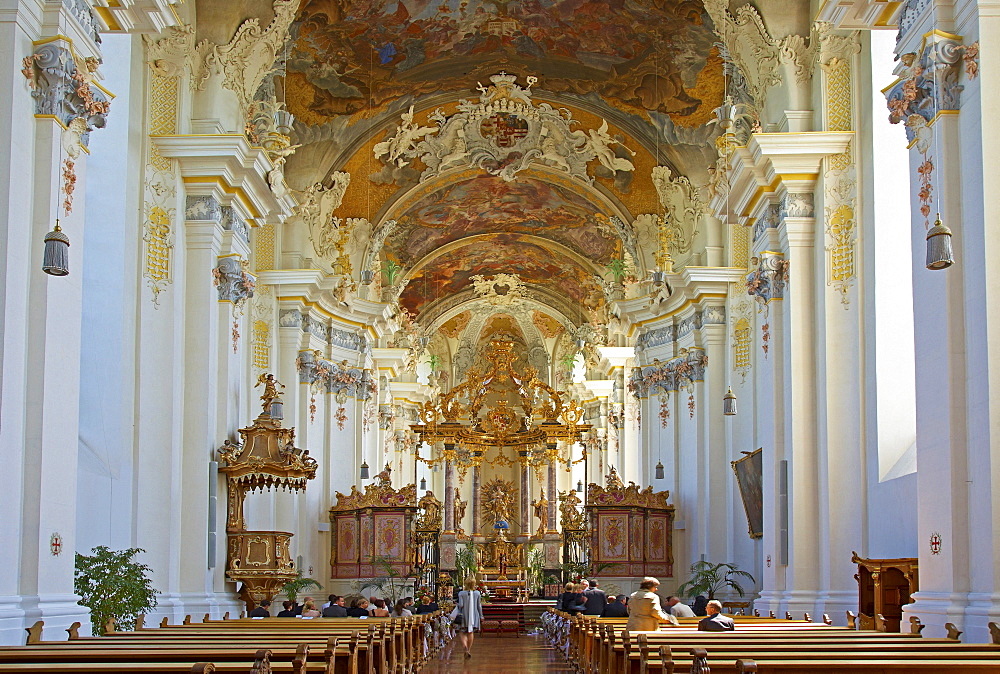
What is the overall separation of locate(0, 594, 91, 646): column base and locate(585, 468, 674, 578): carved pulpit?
18.0 meters

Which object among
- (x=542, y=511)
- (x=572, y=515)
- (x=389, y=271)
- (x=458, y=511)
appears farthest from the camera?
(x=458, y=511)

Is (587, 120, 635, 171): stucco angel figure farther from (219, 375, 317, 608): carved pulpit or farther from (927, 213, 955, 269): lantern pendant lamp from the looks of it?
(927, 213, 955, 269): lantern pendant lamp

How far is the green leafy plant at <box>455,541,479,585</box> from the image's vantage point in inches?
1572

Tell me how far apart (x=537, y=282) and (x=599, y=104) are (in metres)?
15.3

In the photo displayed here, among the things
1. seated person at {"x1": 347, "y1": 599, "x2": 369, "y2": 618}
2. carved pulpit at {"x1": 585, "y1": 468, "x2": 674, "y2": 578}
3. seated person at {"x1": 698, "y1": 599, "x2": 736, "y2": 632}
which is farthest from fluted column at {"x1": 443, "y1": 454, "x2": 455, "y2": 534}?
seated person at {"x1": 698, "y1": 599, "x2": 736, "y2": 632}

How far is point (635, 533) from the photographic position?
27281mm

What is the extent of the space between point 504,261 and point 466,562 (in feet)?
33.8

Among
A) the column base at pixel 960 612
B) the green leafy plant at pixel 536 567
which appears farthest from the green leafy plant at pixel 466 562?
the column base at pixel 960 612

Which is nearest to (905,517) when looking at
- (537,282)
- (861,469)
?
(861,469)

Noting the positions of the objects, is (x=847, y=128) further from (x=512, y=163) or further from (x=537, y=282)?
(x=537, y=282)

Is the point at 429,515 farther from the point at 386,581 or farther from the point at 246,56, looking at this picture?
the point at 246,56

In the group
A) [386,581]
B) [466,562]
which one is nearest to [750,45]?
[386,581]

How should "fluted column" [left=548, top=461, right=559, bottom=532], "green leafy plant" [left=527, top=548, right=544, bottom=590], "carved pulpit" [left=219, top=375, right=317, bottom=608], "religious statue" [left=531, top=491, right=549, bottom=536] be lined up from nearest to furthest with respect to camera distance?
"carved pulpit" [left=219, top=375, right=317, bottom=608] < "green leafy plant" [left=527, top=548, right=544, bottom=590] < "religious statue" [left=531, top=491, right=549, bottom=536] < "fluted column" [left=548, top=461, right=559, bottom=532]

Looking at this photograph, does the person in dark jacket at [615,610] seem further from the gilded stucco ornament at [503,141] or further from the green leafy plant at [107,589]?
the gilded stucco ornament at [503,141]
